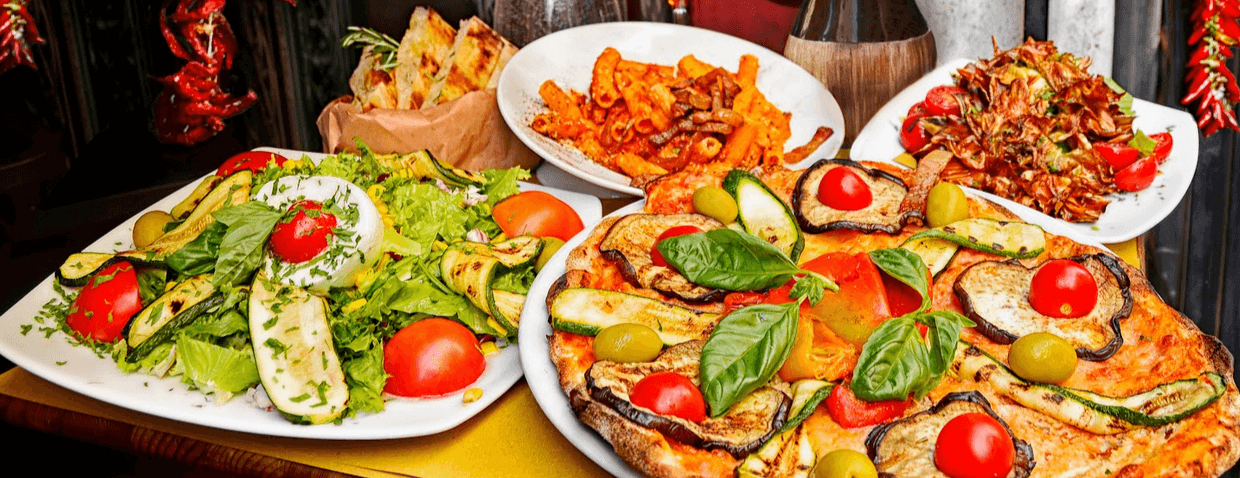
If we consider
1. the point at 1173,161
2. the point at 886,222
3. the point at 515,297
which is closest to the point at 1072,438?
the point at 886,222

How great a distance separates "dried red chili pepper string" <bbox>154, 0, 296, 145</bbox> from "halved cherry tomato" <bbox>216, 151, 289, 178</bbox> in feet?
2.28

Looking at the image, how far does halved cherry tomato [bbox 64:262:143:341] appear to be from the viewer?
1.73 metres

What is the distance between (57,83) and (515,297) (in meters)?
2.56

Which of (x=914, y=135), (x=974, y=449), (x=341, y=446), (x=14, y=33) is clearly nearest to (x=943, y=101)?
(x=914, y=135)

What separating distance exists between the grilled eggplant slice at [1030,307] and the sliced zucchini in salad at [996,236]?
0.05 metres

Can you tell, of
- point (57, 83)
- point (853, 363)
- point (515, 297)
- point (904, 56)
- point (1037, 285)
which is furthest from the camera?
point (57, 83)

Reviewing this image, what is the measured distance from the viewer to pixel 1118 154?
7.02 ft

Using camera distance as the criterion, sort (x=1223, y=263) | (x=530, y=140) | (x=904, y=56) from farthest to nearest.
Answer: (x=1223, y=263), (x=904, y=56), (x=530, y=140)

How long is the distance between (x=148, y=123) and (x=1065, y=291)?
10.9ft

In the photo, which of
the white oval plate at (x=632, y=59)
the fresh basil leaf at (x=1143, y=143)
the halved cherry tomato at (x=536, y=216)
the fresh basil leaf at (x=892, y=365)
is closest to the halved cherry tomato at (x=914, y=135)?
the white oval plate at (x=632, y=59)

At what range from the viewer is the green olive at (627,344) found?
1.41 meters

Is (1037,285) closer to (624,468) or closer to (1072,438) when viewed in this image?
(1072,438)

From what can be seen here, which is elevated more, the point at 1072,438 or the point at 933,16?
the point at 933,16

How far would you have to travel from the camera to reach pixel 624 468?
130 centimetres
